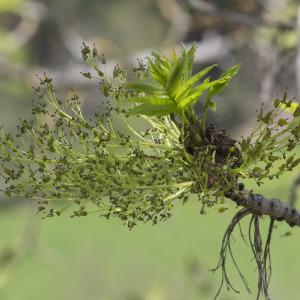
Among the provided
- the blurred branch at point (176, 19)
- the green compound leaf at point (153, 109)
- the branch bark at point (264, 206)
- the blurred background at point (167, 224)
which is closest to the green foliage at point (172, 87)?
the green compound leaf at point (153, 109)

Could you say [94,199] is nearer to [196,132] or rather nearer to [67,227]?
[196,132]

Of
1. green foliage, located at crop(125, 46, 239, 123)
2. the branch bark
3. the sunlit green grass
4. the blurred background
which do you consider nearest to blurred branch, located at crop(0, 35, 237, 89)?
the blurred background

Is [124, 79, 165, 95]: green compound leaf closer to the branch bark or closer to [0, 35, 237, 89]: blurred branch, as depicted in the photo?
the branch bark

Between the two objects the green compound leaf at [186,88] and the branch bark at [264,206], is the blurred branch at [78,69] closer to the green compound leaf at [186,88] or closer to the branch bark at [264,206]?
the branch bark at [264,206]

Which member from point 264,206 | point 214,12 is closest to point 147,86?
point 264,206

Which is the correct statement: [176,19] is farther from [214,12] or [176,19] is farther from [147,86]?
[147,86]

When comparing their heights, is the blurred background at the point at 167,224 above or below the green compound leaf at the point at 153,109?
above

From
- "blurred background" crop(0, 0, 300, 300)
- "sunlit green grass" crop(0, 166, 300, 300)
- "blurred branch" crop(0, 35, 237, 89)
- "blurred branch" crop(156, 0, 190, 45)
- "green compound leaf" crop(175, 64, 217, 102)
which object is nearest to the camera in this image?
"green compound leaf" crop(175, 64, 217, 102)
